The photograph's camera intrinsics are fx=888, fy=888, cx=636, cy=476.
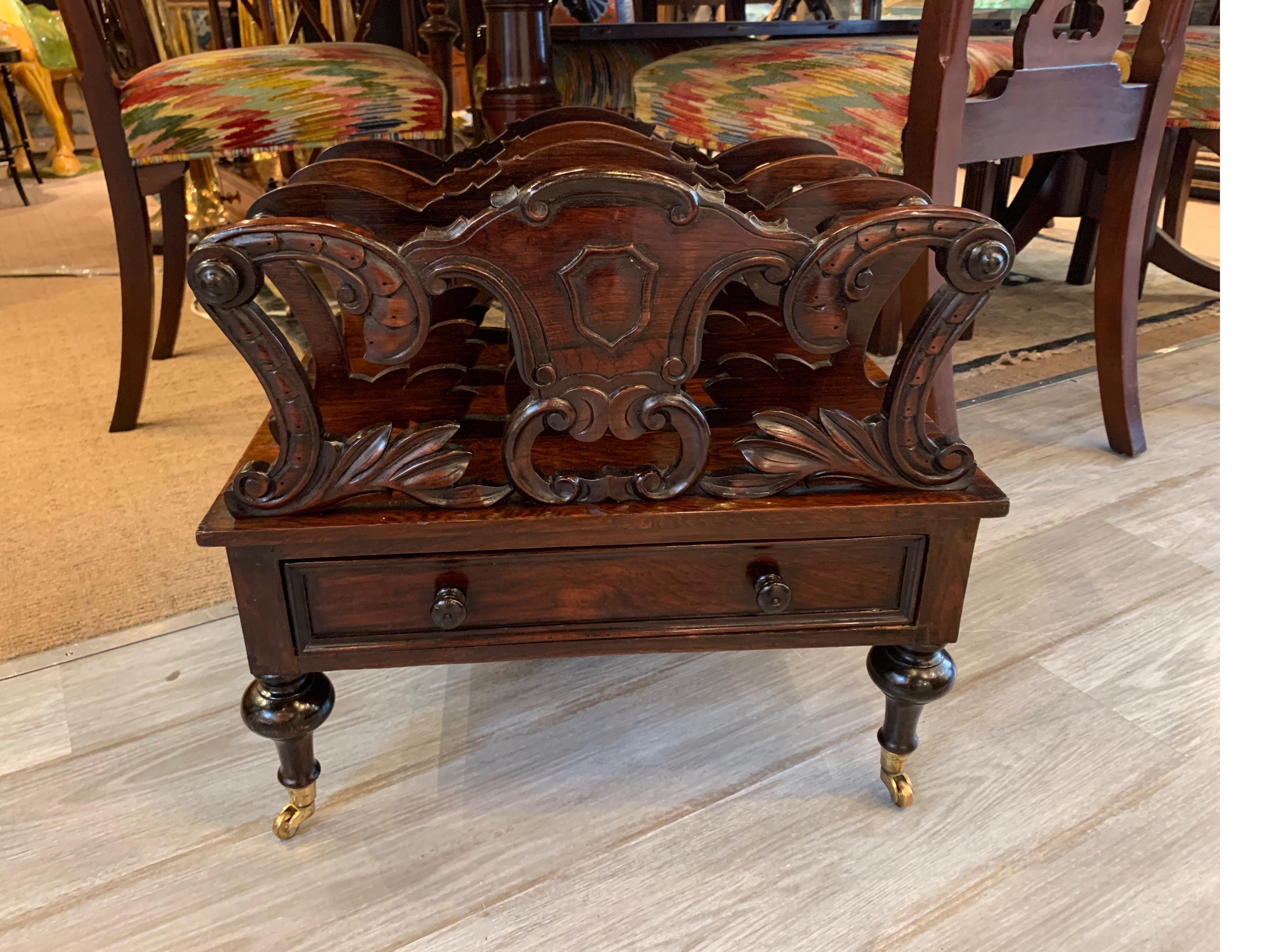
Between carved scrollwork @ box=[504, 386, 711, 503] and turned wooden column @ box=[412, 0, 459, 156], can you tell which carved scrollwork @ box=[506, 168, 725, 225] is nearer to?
carved scrollwork @ box=[504, 386, 711, 503]

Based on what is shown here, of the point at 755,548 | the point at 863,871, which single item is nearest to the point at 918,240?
the point at 755,548

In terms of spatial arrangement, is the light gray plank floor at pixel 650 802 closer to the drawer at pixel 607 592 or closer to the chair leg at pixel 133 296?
the drawer at pixel 607 592

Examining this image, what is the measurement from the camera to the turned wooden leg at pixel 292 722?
27.8 inches

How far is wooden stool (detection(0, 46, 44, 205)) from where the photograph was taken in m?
3.29

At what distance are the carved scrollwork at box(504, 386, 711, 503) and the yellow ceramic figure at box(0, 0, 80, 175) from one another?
4245 millimetres

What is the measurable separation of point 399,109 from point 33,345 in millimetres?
1095

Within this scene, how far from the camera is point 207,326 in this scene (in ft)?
6.53

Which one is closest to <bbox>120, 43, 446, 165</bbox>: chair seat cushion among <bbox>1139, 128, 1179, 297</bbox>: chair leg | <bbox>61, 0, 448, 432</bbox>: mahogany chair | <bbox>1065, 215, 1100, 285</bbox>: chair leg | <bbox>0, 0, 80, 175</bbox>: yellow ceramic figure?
<bbox>61, 0, 448, 432</bbox>: mahogany chair

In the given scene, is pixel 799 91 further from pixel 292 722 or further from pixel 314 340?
pixel 292 722

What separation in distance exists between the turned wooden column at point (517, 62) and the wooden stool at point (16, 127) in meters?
3.11

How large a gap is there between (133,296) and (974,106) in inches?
49.1

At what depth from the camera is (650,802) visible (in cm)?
81

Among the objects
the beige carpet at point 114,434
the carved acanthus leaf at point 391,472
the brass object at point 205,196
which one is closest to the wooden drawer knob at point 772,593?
the carved acanthus leaf at point 391,472

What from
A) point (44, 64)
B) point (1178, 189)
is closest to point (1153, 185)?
point (1178, 189)
